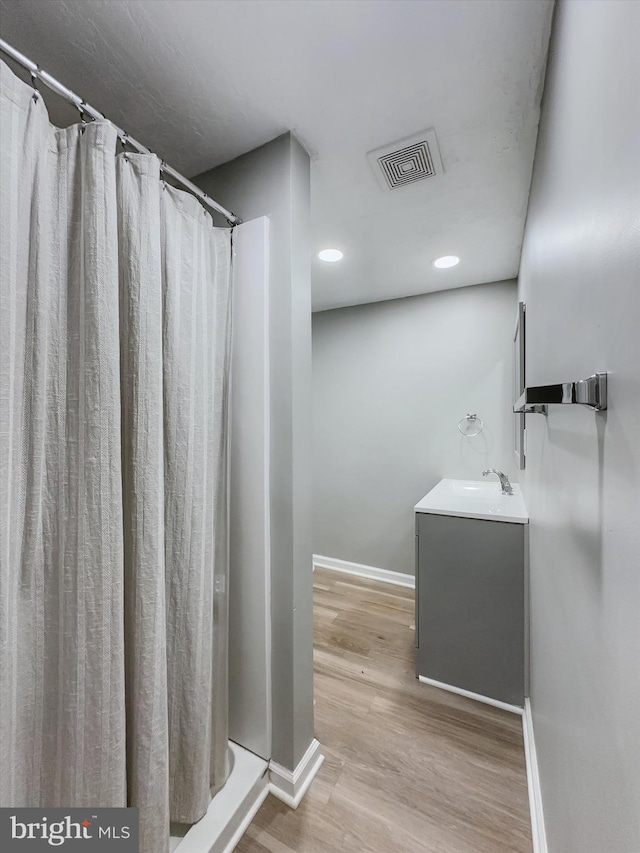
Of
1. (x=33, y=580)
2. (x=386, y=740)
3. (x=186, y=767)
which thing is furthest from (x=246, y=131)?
(x=386, y=740)

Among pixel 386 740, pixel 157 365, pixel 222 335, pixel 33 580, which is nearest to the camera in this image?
pixel 33 580

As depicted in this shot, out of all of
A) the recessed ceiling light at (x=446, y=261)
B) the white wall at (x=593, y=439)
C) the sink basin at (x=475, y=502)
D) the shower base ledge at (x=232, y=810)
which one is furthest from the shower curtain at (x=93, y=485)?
the recessed ceiling light at (x=446, y=261)

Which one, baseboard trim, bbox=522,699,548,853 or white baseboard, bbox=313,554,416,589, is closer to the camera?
baseboard trim, bbox=522,699,548,853

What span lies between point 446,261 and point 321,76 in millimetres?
1492

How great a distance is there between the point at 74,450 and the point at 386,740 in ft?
5.60

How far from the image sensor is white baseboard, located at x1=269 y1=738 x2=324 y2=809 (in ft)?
4.19

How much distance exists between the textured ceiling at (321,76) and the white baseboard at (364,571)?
2689 mm

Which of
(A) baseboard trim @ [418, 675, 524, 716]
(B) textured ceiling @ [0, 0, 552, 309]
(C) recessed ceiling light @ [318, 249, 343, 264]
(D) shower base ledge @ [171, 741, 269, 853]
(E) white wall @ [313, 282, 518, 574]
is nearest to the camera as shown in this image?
(B) textured ceiling @ [0, 0, 552, 309]

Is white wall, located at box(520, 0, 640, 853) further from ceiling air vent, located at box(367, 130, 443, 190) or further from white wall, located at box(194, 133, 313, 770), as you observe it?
white wall, located at box(194, 133, 313, 770)

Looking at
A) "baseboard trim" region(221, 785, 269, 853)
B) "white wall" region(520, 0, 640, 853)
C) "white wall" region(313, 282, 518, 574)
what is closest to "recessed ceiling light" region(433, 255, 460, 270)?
"white wall" region(313, 282, 518, 574)

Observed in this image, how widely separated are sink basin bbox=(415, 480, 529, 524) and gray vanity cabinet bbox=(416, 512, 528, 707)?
0.10 feet

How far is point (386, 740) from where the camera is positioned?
5.08 feet

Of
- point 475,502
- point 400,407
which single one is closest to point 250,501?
point 475,502

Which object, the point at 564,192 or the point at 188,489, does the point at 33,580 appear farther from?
the point at 564,192
